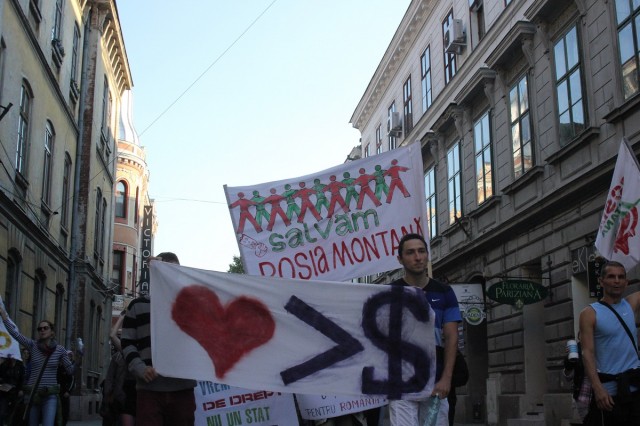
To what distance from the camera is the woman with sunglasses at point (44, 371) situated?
9766 millimetres

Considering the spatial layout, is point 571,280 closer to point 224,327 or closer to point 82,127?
point 224,327

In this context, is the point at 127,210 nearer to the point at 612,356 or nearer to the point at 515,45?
the point at 515,45

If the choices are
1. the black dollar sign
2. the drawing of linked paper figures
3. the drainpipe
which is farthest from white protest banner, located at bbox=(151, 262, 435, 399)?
the drainpipe

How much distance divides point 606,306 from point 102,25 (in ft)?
82.9

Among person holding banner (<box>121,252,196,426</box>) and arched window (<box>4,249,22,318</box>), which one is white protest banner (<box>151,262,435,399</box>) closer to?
person holding banner (<box>121,252,196,426</box>)

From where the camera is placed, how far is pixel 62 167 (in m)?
22.9

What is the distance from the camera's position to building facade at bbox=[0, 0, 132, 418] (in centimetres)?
1686

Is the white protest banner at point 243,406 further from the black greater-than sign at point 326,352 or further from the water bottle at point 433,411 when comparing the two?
the water bottle at point 433,411

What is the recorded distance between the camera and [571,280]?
16.3m

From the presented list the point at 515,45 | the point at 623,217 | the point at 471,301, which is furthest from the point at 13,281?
the point at 623,217

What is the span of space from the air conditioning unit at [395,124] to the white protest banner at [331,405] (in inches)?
1005

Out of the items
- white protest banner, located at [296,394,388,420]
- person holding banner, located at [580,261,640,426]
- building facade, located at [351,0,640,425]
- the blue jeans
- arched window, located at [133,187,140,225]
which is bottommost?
the blue jeans

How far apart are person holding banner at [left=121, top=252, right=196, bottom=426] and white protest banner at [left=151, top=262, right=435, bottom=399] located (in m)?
0.33

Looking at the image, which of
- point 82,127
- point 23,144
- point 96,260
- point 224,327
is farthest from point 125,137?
point 224,327
